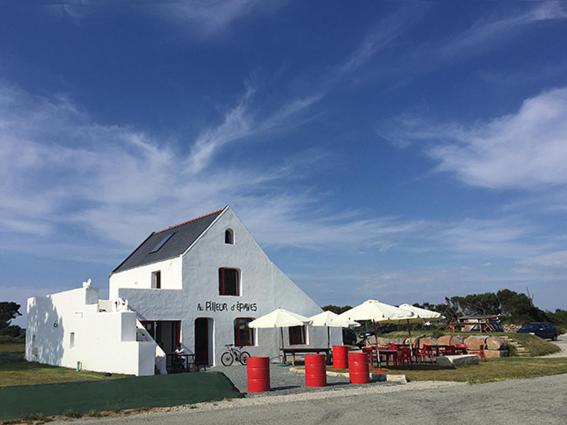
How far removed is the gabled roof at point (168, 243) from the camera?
84.1 feet

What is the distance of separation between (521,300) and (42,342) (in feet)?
163

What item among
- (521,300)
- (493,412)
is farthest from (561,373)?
(521,300)

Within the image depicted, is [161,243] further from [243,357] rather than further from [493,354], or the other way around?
[493,354]

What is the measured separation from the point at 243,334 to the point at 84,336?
22.8 ft

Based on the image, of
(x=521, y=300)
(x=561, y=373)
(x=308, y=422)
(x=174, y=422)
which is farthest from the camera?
(x=521, y=300)

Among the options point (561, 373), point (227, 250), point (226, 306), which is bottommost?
point (561, 373)

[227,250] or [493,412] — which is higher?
[227,250]

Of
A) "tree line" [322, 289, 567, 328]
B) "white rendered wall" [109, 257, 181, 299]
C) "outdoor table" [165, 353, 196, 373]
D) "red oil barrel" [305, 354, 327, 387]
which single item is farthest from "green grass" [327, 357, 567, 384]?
"tree line" [322, 289, 567, 328]

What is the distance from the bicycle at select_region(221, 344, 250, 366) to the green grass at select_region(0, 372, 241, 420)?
10.9m

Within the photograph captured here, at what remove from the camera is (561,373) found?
57.4ft

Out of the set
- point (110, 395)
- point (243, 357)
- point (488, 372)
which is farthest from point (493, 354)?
point (110, 395)

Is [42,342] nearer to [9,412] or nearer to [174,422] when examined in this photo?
[9,412]

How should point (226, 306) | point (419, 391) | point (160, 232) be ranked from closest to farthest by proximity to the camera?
point (419, 391) → point (226, 306) → point (160, 232)

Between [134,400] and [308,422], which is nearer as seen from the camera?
[308,422]
